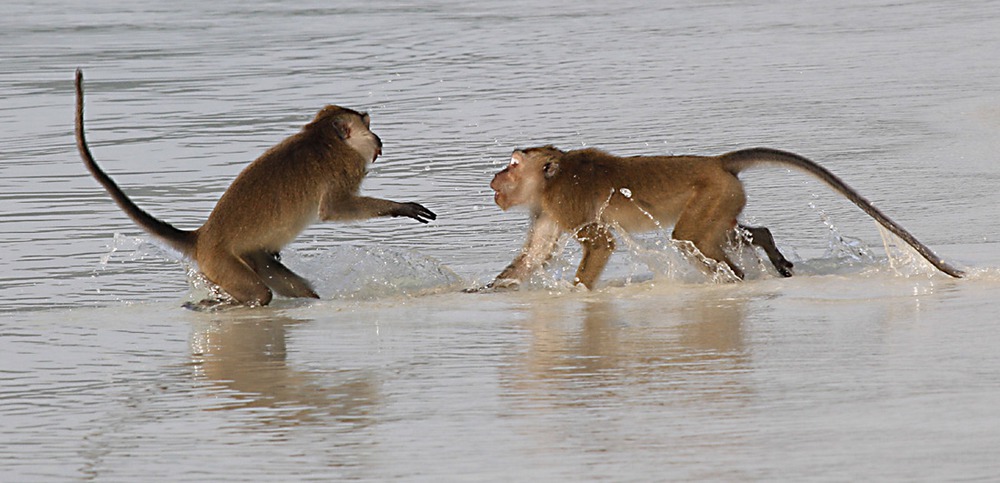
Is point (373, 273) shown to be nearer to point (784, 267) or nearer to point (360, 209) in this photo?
point (360, 209)

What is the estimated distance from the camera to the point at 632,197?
24.8 ft

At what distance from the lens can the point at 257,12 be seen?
22078 mm

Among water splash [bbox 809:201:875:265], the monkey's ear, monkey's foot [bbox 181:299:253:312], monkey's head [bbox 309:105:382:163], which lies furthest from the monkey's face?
water splash [bbox 809:201:875:265]

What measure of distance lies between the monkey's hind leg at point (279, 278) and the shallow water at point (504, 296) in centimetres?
12

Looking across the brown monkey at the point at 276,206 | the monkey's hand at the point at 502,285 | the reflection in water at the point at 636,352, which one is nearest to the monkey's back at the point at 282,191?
the brown monkey at the point at 276,206

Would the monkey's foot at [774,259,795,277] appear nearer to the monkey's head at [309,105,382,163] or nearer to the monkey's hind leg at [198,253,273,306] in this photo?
the monkey's head at [309,105,382,163]

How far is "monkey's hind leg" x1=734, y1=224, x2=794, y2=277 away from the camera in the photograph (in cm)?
764

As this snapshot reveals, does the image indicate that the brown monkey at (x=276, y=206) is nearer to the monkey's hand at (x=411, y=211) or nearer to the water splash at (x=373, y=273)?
the monkey's hand at (x=411, y=211)

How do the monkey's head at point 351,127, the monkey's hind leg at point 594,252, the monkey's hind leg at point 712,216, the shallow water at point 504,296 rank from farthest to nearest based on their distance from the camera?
1. the monkey's head at point 351,127
2. the monkey's hind leg at point 594,252
3. the monkey's hind leg at point 712,216
4. the shallow water at point 504,296

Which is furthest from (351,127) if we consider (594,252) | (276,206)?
(594,252)

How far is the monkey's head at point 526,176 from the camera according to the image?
7762 mm

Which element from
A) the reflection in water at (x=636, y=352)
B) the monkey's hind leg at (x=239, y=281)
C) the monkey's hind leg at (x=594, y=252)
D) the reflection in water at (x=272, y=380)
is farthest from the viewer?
the monkey's hind leg at (x=594, y=252)

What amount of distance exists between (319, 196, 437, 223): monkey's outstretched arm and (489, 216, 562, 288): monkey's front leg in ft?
1.36

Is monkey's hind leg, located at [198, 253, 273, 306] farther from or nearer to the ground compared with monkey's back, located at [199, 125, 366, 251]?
nearer to the ground
